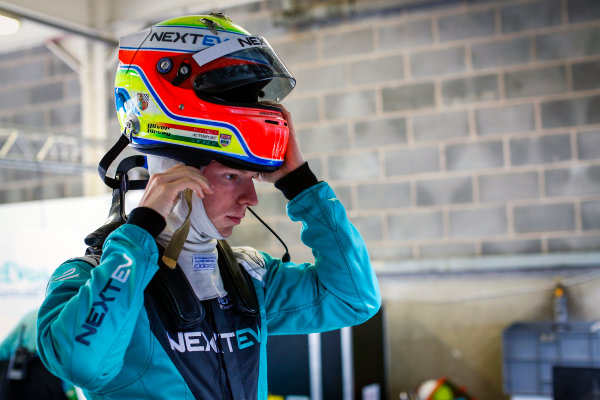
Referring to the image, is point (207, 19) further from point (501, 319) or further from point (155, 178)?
point (501, 319)

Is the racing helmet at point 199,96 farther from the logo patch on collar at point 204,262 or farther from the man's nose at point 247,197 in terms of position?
the logo patch on collar at point 204,262

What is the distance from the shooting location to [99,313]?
1.06 metres

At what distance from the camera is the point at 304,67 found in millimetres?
4402

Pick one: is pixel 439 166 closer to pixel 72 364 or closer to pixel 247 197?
pixel 247 197

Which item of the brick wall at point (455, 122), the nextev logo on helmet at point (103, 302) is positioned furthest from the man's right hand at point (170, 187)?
the brick wall at point (455, 122)

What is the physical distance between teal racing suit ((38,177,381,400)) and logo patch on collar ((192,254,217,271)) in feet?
0.26

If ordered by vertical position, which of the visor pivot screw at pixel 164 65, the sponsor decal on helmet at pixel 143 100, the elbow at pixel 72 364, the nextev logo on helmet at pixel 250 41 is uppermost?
the nextev logo on helmet at pixel 250 41

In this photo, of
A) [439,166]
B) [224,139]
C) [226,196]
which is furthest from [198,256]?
[439,166]

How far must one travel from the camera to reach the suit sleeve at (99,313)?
105 cm

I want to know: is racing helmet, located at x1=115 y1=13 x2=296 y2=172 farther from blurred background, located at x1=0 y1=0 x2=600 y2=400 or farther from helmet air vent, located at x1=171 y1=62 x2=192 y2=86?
blurred background, located at x1=0 y1=0 x2=600 y2=400

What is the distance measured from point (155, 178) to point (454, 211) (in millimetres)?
3020

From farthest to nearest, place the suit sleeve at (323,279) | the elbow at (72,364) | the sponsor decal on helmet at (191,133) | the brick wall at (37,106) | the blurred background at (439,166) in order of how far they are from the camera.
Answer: the brick wall at (37,106), the blurred background at (439,166), the suit sleeve at (323,279), the sponsor decal on helmet at (191,133), the elbow at (72,364)

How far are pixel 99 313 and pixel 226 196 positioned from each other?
1.25 ft

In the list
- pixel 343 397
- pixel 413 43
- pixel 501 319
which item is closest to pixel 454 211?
pixel 501 319
